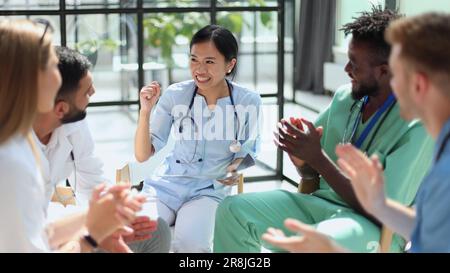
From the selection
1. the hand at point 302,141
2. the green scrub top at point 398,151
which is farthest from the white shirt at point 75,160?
the green scrub top at point 398,151

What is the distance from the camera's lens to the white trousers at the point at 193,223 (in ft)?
8.76

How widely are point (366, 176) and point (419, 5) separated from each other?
2.37 m

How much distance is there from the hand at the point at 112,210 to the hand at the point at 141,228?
39 cm

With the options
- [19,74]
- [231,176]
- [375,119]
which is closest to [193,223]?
[231,176]

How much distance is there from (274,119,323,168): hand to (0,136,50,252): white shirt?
92 cm

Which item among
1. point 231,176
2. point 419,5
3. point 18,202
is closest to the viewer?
point 18,202

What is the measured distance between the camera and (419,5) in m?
3.66

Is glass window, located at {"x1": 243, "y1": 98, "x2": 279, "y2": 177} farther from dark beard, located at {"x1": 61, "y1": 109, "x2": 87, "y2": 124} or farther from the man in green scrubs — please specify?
dark beard, located at {"x1": 61, "y1": 109, "x2": 87, "y2": 124}

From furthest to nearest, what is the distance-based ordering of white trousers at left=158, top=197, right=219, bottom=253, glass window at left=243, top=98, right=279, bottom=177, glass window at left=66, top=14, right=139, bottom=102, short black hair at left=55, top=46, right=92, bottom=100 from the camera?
1. glass window at left=66, top=14, right=139, bottom=102
2. glass window at left=243, top=98, right=279, bottom=177
3. white trousers at left=158, top=197, right=219, bottom=253
4. short black hair at left=55, top=46, right=92, bottom=100

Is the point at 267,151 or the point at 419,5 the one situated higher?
the point at 419,5

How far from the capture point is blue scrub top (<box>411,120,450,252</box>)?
1.47 m

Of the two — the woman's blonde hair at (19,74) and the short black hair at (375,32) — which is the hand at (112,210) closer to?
the woman's blonde hair at (19,74)

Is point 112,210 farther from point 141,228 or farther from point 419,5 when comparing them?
point 419,5

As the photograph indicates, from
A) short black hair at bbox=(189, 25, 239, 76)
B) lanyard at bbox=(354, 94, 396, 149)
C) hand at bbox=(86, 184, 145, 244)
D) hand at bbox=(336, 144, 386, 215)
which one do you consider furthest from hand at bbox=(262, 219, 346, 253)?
short black hair at bbox=(189, 25, 239, 76)
